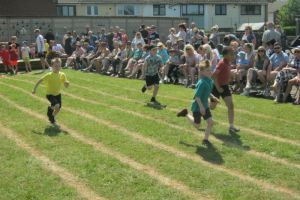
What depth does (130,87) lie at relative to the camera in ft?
55.4

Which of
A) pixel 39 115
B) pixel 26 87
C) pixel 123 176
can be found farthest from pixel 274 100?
pixel 26 87

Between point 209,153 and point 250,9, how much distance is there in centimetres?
5290

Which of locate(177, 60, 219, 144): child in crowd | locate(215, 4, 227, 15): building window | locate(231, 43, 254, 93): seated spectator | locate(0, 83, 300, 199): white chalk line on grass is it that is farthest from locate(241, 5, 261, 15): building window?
locate(177, 60, 219, 144): child in crowd

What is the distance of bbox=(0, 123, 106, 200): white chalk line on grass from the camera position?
680 centimetres

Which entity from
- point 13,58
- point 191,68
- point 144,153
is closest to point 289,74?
point 191,68

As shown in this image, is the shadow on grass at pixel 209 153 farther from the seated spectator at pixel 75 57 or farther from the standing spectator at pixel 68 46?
the standing spectator at pixel 68 46

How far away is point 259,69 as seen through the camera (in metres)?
14.5

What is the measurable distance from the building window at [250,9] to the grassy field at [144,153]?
4709 cm

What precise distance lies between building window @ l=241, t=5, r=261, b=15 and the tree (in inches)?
448

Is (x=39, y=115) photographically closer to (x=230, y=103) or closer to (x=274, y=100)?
(x=230, y=103)

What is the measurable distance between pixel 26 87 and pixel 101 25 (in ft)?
50.1

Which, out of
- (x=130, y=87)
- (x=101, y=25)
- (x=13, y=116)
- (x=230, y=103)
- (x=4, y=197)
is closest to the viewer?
(x=4, y=197)

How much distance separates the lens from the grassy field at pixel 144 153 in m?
6.91

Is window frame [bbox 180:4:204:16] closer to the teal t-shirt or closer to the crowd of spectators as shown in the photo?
the crowd of spectators
